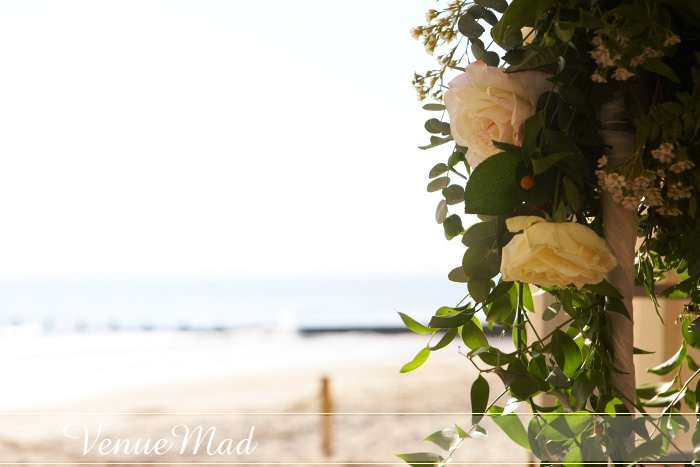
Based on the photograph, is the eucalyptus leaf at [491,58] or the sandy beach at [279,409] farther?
the sandy beach at [279,409]

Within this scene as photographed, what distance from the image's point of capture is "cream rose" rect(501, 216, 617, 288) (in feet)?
0.88

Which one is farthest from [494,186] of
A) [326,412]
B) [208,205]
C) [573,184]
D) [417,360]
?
[208,205]

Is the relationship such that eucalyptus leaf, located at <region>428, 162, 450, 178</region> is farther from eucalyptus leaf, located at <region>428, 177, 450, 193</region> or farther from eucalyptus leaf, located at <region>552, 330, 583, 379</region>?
eucalyptus leaf, located at <region>552, 330, 583, 379</region>

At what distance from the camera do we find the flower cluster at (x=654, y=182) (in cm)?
27

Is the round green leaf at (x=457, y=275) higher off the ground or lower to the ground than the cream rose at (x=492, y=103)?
lower

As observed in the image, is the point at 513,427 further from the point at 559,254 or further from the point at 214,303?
the point at 214,303

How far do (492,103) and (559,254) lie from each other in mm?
89

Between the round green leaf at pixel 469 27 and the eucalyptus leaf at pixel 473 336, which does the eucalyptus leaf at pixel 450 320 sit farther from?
the round green leaf at pixel 469 27

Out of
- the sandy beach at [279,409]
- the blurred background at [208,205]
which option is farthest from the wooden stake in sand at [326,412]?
the blurred background at [208,205]

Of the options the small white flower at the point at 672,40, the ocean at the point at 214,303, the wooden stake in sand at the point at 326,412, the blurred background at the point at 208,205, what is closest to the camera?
the small white flower at the point at 672,40

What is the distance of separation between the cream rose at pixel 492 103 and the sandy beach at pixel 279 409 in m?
0.36

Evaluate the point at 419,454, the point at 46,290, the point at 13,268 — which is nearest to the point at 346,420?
the point at 419,454

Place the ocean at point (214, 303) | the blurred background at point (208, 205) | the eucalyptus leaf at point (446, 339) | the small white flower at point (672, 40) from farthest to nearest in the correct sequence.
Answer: the ocean at point (214, 303) < the blurred background at point (208, 205) < the eucalyptus leaf at point (446, 339) < the small white flower at point (672, 40)

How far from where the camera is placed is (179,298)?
1422 cm
